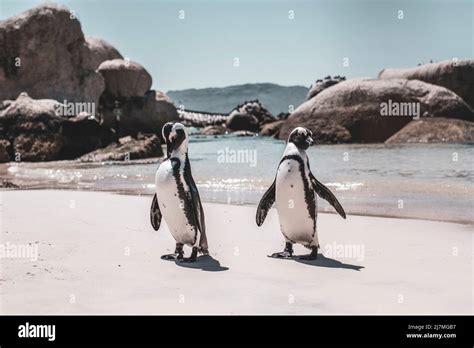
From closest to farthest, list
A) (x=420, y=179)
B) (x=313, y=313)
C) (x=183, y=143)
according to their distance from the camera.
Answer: (x=313, y=313) < (x=183, y=143) < (x=420, y=179)

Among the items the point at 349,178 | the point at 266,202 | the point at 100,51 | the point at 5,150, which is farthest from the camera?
the point at 100,51

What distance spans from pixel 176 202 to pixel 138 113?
27368 millimetres

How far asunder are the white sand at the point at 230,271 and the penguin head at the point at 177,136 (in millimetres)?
903

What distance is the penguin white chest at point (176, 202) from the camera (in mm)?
5418

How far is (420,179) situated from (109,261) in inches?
319

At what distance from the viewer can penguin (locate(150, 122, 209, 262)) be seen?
5406mm

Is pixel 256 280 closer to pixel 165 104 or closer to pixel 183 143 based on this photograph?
pixel 183 143

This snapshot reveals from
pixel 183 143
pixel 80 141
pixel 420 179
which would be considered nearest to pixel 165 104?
pixel 80 141

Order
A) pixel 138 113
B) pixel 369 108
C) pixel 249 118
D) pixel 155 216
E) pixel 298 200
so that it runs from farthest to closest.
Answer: pixel 249 118, pixel 138 113, pixel 369 108, pixel 155 216, pixel 298 200

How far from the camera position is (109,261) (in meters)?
5.05

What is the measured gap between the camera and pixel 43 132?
1864 cm

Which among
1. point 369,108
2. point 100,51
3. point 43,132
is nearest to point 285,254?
point 43,132

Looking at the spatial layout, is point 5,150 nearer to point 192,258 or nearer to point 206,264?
point 192,258

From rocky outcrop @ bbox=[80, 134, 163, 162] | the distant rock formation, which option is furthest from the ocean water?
the distant rock formation
